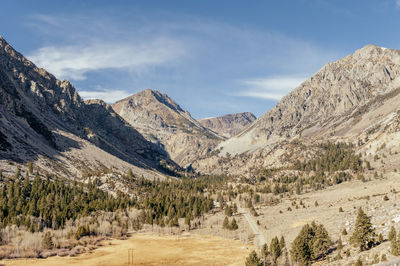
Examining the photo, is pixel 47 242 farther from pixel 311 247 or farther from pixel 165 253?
pixel 311 247

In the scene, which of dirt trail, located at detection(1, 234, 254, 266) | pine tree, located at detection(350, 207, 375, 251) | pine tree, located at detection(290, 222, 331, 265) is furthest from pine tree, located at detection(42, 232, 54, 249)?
pine tree, located at detection(350, 207, 375, 251)

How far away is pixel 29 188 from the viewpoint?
484ft

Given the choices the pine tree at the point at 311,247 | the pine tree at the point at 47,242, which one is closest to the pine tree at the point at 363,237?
the pine tree at the point at 311,247

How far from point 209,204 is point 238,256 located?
280 feet

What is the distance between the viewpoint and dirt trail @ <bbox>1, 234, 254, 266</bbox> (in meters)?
89.9

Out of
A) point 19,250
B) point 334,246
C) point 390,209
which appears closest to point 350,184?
point 390,209

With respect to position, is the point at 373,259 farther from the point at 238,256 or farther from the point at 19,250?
the point at 19,250

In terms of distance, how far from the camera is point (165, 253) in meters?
103

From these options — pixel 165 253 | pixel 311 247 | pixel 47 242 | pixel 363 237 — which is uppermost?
pixel 363 237

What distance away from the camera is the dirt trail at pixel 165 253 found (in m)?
89.9

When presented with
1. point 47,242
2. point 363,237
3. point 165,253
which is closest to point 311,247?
point 363,237

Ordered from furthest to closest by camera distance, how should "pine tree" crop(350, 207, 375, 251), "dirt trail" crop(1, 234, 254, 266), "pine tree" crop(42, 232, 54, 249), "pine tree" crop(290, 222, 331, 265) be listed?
"pine tree" crop(42, 232, 54, 249) → "dirt trail" crop(1, 234, 254, 266) → "pine tree" crop(290, 222, 331, 265) → "pine tree" crop(350, 207, 375, 251)

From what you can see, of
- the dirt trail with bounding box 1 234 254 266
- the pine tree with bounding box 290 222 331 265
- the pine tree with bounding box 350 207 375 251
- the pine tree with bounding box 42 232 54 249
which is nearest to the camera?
the pine tree with bounding box 350 207 375 251

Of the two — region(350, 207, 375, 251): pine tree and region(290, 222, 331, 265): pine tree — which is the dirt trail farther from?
region(350, 207, 375, 251): pine tree
